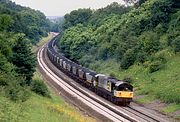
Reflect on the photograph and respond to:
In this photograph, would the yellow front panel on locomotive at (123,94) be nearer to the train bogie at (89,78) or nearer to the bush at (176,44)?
the train bogie at (89,78)

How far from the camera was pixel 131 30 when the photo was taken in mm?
79000

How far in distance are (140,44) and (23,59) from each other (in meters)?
29.0

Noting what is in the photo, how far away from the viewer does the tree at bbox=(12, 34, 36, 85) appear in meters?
43.8

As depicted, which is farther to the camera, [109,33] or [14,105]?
[109,33]

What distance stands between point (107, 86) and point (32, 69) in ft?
33.7

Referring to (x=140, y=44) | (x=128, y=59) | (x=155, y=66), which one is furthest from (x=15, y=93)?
(x=140, y=44)

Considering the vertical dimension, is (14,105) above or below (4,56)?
below

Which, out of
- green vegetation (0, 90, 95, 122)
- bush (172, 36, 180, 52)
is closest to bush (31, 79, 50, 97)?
green vegetation (0, 90, 95, 122)

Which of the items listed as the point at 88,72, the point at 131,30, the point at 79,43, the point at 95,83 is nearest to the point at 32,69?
the point at 95,83

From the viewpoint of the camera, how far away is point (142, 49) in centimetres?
6650

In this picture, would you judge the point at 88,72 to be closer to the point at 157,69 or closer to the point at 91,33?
the point at 157,69

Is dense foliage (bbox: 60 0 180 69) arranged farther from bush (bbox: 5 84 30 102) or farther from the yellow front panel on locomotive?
bush (bbox: 5 84 30 102)

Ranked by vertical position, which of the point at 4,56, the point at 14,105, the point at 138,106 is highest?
the point at 4,56

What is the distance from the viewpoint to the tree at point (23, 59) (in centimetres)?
4378
